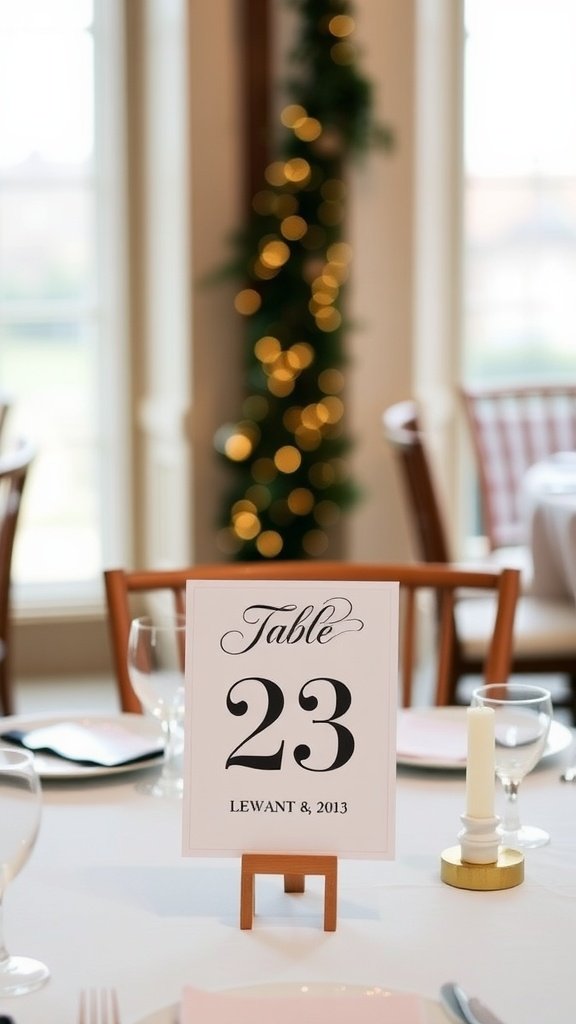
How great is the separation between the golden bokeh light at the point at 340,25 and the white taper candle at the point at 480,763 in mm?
3376

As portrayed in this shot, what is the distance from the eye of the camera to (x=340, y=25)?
4.22m

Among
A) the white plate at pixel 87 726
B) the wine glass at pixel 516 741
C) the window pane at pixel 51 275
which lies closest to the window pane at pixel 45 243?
the window pane at pixel 51 275

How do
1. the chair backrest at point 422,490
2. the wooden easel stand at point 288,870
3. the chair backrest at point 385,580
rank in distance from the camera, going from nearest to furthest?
the wooden easel stand at point 288,870 < the chair backrest at point 385,580 < the chair backrest at point 422,490

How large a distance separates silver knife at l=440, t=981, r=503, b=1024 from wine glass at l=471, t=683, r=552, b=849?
0.32 metres

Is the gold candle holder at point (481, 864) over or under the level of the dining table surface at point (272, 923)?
over

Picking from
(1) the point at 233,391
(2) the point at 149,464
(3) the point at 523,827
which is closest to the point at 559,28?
(1) the point at 233,391

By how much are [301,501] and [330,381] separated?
14.5 inches

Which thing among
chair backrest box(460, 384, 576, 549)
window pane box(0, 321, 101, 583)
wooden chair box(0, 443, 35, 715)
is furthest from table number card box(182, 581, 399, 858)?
window pane box(0, 321, 101, 583)

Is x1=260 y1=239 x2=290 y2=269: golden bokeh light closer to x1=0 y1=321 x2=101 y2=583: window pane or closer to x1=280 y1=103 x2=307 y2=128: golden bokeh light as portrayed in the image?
x1=280 y1=103 x2=307 y2=128: golden bokeh light

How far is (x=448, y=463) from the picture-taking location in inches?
188

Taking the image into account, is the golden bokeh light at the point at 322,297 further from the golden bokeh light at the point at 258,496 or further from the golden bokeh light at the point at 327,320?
the golden bokeh light at the point at 258,496

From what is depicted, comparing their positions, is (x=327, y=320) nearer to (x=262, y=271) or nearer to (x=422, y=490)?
(x=262, y=271)

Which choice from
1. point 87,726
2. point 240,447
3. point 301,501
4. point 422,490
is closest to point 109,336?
point 240,447

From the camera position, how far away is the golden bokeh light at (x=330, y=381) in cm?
437
